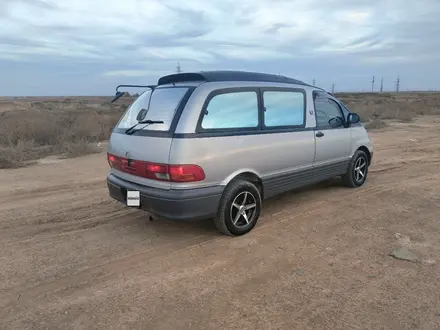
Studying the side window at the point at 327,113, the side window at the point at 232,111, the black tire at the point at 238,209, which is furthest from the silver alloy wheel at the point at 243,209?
the side window at the point at 327,113

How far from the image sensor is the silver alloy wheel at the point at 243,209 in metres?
4.57

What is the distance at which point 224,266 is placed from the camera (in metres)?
3.87

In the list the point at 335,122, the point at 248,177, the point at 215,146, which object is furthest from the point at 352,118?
the point at 215,146

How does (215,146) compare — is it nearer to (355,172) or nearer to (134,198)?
(134,198)

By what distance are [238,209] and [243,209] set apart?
0.08 meters

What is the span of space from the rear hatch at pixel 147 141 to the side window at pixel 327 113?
2.40m

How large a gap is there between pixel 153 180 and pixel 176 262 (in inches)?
36.8

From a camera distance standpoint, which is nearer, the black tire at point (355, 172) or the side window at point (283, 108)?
the side window at point (283, 108)

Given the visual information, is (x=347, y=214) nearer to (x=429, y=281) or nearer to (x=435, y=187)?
(x=429, y=281)

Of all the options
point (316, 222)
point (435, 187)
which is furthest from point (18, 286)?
point (435, 187)

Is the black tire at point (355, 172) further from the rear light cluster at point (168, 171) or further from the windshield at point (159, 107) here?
the windshield at point (159, 107)

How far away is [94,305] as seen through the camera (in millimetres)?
3178

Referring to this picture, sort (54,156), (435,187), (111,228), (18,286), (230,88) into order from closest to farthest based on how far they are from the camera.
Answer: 1. (18,286)
2. (230,88)
3. (111,228)
4. (435,187)
5. (54,156)

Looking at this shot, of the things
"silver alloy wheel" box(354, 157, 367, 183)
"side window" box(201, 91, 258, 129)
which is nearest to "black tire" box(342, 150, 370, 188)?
"silver alloy wheel" box(354, 157, 367, 183)
